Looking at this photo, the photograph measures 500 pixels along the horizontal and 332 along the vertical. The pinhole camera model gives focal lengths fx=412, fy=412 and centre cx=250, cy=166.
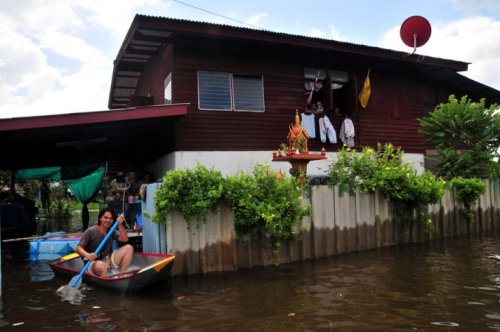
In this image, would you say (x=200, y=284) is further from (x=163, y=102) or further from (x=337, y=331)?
(x=163, y=102)

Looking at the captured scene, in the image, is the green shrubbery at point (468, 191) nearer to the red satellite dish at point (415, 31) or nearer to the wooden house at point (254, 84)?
the wooden house at point (254, 84)

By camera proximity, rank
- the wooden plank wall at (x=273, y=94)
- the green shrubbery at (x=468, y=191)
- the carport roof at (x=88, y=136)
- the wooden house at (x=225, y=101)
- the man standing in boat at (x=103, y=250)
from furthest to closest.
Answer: the wooden plank wall at (x=273, y=94) < the green shrubbery at (x=468, y=191) < the wooden house at (x=225, y=101) < the carport roof at (x=88, y=136) < the man standing in boat at (x=103, y=250)

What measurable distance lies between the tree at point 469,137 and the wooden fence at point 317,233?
2.05m

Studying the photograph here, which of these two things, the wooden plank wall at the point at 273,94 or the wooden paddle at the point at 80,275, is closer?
the wooden paddle at the point at 80,275

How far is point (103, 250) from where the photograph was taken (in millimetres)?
7480

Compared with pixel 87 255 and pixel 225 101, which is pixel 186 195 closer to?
pixel 87 255

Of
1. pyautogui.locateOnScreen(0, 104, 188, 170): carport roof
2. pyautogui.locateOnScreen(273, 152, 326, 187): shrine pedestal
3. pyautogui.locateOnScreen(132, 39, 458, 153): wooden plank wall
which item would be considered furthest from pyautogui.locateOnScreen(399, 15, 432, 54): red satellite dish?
pyautogui.locateOnScreen(0, 104, 188, 170): carport roof

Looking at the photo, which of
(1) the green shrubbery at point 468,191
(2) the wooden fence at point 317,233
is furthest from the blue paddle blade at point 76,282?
(1) the green shrubbery at point 468,191

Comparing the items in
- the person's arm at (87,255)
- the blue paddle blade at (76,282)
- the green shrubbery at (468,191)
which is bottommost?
the blue paddle blade at (76,282)

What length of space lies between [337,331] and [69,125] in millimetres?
7571

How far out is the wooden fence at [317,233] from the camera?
769cm

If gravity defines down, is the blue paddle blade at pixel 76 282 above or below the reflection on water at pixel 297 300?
above

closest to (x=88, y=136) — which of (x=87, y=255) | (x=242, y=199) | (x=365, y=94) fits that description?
(x=87, y=255)

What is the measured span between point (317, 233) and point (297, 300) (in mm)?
3267
